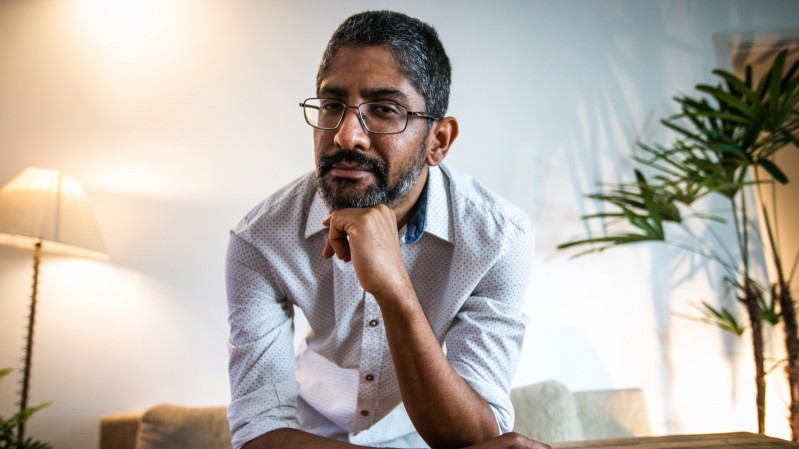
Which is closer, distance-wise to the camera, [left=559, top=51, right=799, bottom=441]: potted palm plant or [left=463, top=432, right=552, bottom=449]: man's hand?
[left=463, top=432, right=552, bottom=449]: man's hand

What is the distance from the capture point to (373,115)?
1.14m

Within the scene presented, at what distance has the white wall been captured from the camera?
230cm

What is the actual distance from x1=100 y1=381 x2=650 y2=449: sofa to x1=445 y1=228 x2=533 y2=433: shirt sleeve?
939mm

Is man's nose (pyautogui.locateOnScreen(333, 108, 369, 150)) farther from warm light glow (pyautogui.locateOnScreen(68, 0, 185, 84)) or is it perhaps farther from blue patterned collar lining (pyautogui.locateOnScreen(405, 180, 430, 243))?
warm light glow (pyautogui.locateOnScreen(68, 0, 185, 84))

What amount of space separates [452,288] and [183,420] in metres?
1.33

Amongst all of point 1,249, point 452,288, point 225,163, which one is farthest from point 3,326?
point 452,288

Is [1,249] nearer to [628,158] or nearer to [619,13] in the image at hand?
[628,158]

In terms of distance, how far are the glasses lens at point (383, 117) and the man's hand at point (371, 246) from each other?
0.18 metres

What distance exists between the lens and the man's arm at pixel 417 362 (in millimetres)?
993

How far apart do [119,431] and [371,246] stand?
5.58 ft

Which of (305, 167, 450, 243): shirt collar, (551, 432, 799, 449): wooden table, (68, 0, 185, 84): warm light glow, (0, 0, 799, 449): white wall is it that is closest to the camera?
(551, 432, 799, 449): wooden table

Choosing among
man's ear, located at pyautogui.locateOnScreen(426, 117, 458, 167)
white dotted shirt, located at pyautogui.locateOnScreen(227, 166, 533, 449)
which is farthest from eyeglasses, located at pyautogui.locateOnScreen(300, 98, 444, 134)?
white dotted shirt, located at pyautogui.locateOnScreen(227, 166, 533, 449)

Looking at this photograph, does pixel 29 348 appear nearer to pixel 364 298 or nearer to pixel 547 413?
pixel 364 298

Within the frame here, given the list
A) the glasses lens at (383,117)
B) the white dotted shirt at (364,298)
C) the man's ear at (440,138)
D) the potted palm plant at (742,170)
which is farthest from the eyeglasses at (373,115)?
the potted palm plant at (742,170)
